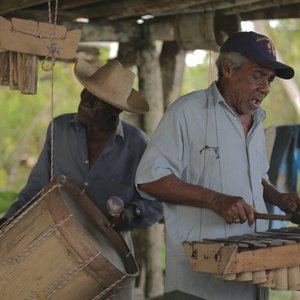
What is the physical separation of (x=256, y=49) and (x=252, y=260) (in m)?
0.97

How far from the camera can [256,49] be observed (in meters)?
3.11

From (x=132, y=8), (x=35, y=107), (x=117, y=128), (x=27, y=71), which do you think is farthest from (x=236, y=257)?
(x=35, y=107)

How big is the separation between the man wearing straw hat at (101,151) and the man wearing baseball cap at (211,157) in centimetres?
71

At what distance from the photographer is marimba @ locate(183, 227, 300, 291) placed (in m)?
2.58

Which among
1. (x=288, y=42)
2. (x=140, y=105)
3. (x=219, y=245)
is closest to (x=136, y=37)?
(x=140, y=105)

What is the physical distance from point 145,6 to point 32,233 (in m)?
1.91

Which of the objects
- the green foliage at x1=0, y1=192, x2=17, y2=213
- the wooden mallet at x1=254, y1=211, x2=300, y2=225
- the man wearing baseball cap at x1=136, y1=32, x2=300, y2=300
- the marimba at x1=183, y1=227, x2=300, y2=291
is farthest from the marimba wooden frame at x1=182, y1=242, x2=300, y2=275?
the green foliage at x1=0, y1=192, x2=17, y2=213

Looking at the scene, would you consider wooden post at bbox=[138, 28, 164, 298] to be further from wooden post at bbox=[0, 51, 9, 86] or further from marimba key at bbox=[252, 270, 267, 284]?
marimba key at bbox=[252, 270, 267, 284]

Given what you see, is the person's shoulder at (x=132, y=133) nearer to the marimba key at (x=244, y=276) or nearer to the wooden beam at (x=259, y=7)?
the wooden beam at (x=259, y=7)

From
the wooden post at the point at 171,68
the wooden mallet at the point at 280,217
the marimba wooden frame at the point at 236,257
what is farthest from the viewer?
the wooden post at the point at 171,68

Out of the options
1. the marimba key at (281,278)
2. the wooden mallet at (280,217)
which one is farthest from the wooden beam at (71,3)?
the marimba key at (281,278)

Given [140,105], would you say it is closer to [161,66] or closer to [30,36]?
[30,36]

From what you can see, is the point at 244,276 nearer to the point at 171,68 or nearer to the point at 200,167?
the point at 200,167

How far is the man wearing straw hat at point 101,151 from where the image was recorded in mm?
3896
